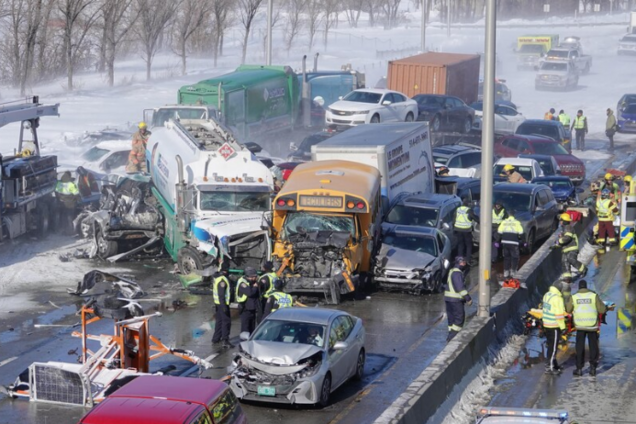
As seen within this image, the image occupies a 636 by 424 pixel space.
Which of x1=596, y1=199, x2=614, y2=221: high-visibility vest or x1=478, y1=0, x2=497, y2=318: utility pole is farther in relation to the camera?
x1=596, y1=199, x2=614, y2=221: high-visibility vest

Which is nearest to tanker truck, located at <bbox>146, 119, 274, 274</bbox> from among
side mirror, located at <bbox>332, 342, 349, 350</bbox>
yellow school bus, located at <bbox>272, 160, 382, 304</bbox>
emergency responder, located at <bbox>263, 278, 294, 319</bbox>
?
yellow school bus, located at <bbox>272, 160, 382, 304</bbox>

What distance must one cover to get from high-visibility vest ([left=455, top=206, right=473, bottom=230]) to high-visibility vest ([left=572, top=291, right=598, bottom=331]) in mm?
7193

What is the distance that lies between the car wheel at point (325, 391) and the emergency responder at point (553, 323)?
426cm

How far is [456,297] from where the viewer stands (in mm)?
18406

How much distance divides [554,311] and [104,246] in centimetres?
1222

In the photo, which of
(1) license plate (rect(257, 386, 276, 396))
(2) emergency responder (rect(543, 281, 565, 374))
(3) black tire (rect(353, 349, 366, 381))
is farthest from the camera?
(2) emergency responder (rect(543, 281, 565, 374))

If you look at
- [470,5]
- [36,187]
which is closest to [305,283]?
[36,187]

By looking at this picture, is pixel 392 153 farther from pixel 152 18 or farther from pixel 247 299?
pixel 152 18

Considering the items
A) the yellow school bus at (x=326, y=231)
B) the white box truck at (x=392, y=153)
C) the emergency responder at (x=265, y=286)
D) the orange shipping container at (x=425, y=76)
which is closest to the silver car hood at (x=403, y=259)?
the yellow school bus at (x=326, y=231)

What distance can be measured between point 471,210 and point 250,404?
11.6 metres

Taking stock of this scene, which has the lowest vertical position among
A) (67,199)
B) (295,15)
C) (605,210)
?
(67,199)

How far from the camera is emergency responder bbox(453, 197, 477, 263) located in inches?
957

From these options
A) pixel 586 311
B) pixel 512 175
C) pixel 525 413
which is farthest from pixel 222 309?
pixel 512 175

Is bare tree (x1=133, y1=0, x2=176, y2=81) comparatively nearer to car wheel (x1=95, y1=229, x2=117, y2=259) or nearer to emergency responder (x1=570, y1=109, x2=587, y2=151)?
emergency responder (x1=570, y1=109, x2=587, y2=151)
